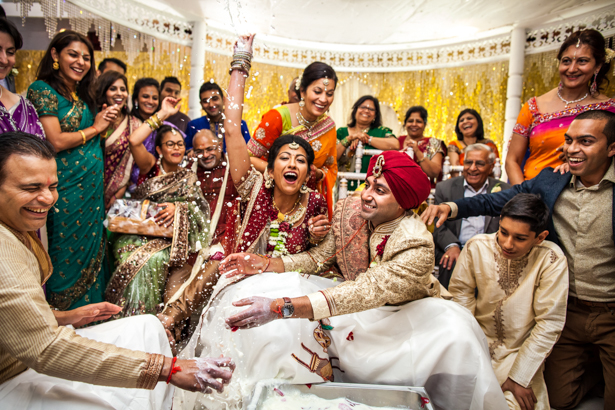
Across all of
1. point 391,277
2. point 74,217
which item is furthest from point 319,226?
point 74,217

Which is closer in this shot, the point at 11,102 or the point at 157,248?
the point at 11,102

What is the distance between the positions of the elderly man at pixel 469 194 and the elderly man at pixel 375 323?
1.11m

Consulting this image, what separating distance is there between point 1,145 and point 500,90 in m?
7.67

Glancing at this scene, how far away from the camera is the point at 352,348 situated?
7.04 feet

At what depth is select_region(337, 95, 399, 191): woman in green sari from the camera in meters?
4.30

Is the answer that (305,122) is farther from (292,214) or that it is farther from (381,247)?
(381,247)

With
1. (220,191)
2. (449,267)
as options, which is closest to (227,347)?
(220,191)

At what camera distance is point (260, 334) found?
1.99m

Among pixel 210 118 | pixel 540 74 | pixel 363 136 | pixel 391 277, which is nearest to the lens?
pixel 391 277

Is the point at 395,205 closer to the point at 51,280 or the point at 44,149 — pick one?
the point at 44,149

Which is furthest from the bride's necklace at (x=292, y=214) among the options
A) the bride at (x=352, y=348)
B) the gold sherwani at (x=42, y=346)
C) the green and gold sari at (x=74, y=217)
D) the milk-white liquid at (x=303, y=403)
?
the green and gold sari at (x=74, y=217)

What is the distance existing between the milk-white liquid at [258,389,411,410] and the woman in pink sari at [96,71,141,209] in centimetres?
247

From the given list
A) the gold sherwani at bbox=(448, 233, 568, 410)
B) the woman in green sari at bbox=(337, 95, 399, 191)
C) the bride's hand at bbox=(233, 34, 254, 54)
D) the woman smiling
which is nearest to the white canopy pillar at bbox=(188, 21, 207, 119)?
the woman in green sari at bbox=(337, 95, 399, 191)

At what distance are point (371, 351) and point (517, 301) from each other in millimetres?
A: 1062
